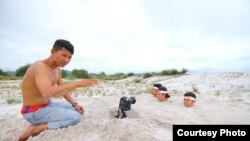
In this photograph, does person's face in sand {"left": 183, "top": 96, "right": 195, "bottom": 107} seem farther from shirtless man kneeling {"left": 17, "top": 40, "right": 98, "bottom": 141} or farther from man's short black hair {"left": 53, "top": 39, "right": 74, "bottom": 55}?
man's short black hair {"left": 53, "top": 39, "right": 74, "bottom": 55}

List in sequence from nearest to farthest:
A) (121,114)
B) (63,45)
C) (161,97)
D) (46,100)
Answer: (63,45) < (46,100) < (121,114) < (161,97)

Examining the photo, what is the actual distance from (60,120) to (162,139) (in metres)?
1.29

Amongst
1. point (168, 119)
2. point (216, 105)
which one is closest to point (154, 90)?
point (216, 105)

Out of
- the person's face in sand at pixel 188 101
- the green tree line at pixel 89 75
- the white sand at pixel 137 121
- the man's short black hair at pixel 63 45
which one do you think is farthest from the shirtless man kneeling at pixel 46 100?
the green tree line at pixel 89 75

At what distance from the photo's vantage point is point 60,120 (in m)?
3.54

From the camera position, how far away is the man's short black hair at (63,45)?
3.32m

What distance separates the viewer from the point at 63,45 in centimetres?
332

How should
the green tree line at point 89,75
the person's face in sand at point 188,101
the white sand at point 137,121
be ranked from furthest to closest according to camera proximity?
the green tree line at point 89,75
the person's face in sand at point 188,101
the white sand at point 137,121

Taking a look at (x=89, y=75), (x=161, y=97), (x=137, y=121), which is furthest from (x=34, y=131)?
(x=89, y=75)

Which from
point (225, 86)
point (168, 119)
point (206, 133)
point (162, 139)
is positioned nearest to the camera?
point (162, 139)

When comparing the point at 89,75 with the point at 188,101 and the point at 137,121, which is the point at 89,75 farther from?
the point at 137,121

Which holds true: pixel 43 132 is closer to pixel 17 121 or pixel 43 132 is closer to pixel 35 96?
pixel 35 96

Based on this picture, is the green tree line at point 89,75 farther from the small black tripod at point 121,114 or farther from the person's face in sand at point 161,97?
the small black tripod at point 121,114

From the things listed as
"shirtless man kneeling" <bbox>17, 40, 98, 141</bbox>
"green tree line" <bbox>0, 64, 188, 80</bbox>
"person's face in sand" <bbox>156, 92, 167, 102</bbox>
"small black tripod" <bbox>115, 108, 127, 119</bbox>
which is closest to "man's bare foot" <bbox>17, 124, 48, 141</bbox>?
"shirtless man kneeling" <bbox>17, 40, 98, 141</bbox>
